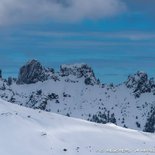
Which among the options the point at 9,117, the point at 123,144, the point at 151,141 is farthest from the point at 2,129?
the point at 151,141

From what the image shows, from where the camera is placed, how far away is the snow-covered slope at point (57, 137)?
52.0 m

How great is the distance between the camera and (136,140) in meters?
61.2

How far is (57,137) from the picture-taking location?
5547 centimetres

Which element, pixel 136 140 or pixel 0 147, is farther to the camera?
pixel 136 140

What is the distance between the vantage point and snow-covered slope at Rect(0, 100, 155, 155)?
171 ft

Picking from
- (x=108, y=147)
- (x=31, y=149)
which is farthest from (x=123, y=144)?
(x=31, y=149)

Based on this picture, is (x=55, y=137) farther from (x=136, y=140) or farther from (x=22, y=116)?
(x=136, y=140)

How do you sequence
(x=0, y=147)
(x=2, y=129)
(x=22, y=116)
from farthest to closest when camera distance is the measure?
(x=22, y=116) → (x=2, y=129) → (x=0, y=147)

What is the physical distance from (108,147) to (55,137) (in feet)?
17.9

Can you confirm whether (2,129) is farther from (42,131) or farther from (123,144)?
(123,144)

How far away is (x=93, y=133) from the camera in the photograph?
5962cm

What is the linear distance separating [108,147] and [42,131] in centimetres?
688

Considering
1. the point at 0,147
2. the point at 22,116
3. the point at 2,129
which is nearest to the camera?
the point at 0,147

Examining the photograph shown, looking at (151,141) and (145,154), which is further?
(151,141)
